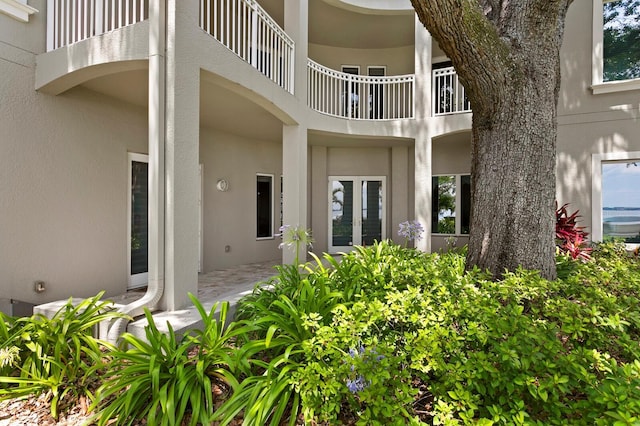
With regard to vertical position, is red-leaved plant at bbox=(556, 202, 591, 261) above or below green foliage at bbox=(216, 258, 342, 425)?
above

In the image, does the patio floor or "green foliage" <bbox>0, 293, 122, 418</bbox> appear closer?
"green foliage" <bbox>0, 293, 122, 418</bbox>

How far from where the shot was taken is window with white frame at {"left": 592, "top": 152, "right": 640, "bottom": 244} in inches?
267

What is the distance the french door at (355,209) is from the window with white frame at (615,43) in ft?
17.0

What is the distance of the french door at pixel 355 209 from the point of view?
32.8 ft

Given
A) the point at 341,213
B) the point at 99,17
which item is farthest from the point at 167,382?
the point at 341,213

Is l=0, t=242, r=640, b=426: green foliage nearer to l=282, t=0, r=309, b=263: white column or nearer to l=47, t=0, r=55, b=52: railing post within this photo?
l=47, t=0, r=55, b=52: railing post

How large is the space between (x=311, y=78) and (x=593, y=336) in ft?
22.8

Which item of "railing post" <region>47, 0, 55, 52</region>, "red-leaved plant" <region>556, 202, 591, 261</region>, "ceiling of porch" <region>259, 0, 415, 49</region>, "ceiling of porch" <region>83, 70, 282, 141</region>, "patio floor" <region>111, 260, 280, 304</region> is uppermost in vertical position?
"ceiling of porch" <region>259, 0, 415, 49</region>

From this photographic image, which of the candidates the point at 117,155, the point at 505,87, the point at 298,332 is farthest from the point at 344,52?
the point at 298,332

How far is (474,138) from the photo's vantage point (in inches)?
141

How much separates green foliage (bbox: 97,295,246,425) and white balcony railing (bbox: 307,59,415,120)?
615 cm

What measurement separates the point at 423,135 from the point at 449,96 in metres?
1.43

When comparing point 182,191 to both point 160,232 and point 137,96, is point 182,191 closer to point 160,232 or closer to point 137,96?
point 160,232

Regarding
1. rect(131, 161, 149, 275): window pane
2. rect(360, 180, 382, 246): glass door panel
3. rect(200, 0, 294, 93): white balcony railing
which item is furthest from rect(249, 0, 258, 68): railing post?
rect(360, 180, 382, 246): glass door panel
